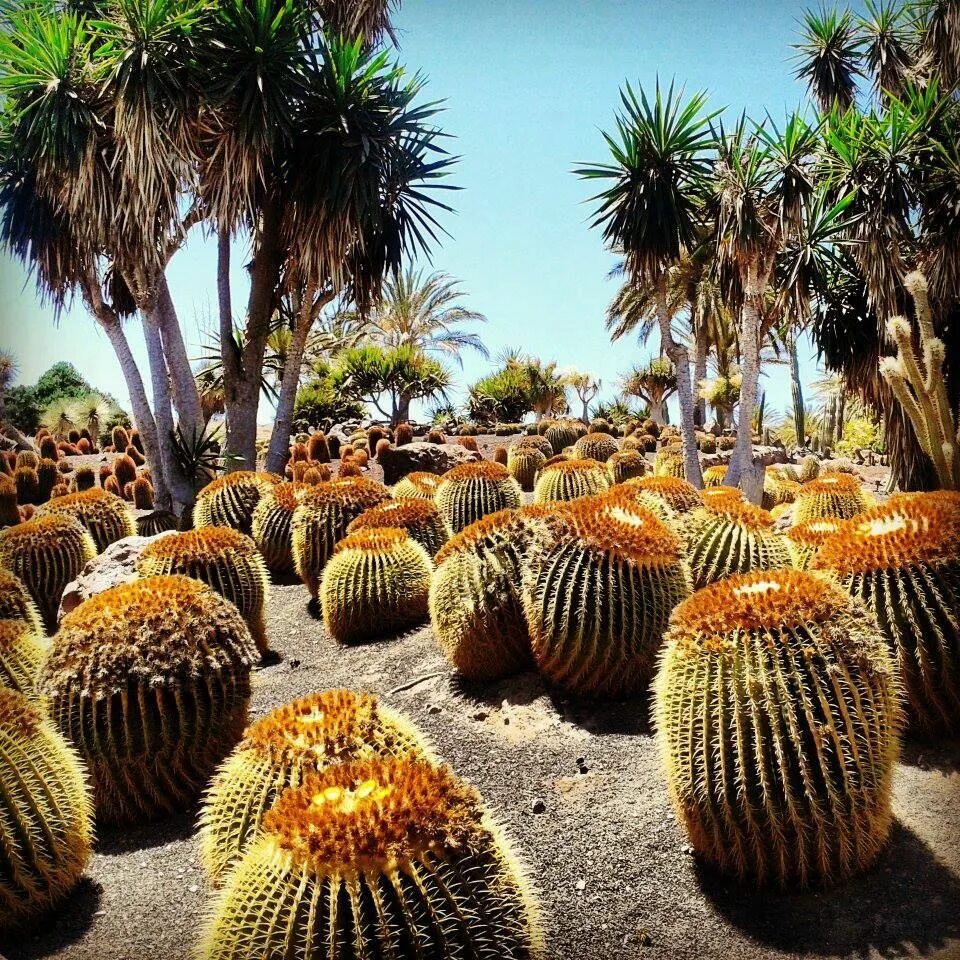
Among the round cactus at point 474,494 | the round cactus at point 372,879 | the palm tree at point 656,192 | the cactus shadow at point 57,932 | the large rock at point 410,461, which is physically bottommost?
the cactus shadow at point 57,932

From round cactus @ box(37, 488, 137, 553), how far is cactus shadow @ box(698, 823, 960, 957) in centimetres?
743

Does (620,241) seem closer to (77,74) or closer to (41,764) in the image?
(77,74)

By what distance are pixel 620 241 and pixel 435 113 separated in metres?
3.54

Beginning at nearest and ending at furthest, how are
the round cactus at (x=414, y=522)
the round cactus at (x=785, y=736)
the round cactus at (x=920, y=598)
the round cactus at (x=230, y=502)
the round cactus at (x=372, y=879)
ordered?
the round cactus at (x=372, y=879)
the round cactus at (x=785, y=736)
the round cactus at (x=920, y=598)
the round cactus at (x=414, y=522)
the round cactus at (x=230, y=502)

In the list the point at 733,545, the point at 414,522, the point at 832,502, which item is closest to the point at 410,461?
the point at 414,522

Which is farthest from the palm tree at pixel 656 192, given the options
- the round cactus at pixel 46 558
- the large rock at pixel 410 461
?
the round cactus at pixel 46 558

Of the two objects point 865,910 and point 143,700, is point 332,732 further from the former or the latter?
point 865,910

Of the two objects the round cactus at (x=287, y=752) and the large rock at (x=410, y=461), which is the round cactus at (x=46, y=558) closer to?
the round cactus at (x=287, y=752)

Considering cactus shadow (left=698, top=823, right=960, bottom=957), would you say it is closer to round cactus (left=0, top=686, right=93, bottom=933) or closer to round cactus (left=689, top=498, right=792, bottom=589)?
round cactus (left=689, top=498, right=792, bottom=589)

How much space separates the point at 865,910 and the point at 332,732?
1941mm

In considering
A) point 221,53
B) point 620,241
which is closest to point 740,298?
point 620,241

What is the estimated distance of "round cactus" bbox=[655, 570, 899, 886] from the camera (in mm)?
3055

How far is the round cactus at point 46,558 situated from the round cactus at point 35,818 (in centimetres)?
431

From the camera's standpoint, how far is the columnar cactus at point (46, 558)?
7422 mm
